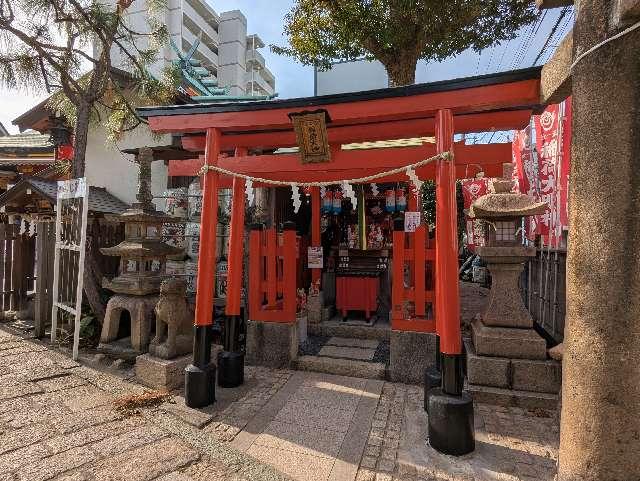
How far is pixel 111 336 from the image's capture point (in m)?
6.44

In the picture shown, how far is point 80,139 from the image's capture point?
288 inches

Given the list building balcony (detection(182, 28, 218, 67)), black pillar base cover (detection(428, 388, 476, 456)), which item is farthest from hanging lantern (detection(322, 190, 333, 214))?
building balcony (detection(182, 28, 218, 67))

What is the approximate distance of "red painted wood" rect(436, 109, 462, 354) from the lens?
3.71m

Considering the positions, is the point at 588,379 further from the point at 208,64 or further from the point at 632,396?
the point at 208,64

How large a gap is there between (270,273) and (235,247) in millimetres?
1057

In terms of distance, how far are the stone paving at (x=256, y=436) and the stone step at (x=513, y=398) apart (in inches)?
5.7

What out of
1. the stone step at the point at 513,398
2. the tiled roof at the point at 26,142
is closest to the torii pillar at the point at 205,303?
the stone step at the point at 513,398

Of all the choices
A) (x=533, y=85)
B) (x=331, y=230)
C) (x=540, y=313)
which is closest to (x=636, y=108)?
(x=533, y=85)

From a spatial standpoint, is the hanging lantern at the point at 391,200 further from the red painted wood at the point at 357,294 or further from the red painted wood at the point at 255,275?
the red painted wood at the point at 255,275

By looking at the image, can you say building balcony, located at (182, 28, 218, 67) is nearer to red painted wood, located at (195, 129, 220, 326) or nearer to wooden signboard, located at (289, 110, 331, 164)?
red painted wood, located at (195, 129, 220, 326)

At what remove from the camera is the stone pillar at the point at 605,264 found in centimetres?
224

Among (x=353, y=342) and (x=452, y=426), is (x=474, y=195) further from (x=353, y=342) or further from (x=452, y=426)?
(x=452, y=426)

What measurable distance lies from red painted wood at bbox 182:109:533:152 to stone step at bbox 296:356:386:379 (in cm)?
350

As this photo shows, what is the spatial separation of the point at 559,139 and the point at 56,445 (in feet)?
28.6
